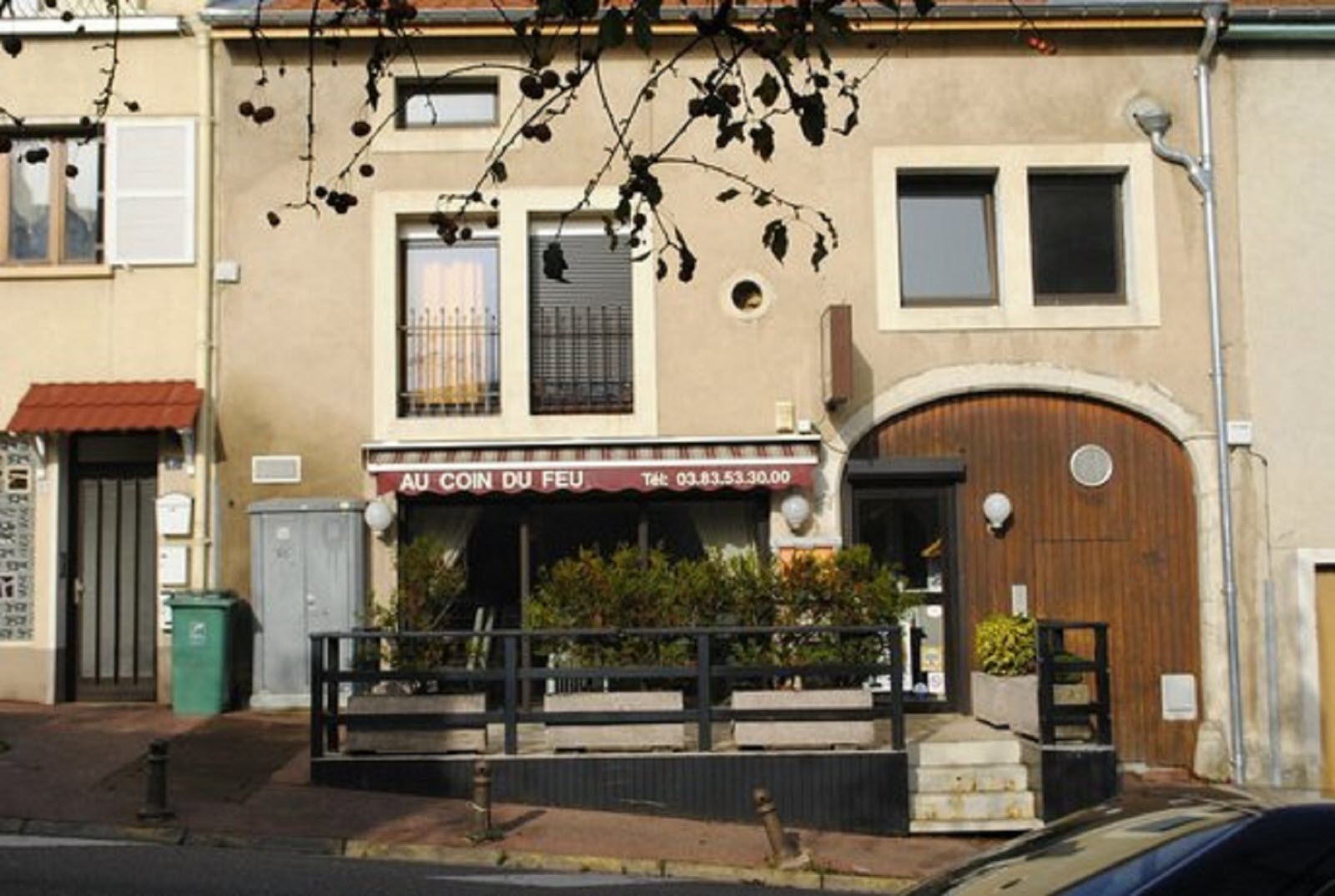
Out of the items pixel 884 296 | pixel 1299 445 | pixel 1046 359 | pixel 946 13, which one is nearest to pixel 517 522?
pixel 884 296

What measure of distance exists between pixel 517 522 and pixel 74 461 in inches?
174

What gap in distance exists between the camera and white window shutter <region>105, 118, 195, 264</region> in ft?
48.0

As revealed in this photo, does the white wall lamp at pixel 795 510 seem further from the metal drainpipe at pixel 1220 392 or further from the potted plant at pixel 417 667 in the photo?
the metal drainpipe at pixel 1220 392

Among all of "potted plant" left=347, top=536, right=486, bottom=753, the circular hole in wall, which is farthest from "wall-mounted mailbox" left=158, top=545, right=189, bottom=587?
the circular hole in wall

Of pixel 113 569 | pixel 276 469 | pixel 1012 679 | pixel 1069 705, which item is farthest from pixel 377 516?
pixel 1069 705

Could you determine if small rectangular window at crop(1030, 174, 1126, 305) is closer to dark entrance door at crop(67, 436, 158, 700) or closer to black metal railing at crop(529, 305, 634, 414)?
black metal railing at crop(529, 305, 634, 414)

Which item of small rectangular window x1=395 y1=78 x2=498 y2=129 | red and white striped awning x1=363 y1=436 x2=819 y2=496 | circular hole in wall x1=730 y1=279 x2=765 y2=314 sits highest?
small rectangular window x1=395 y1=78 x2=498 y2=129

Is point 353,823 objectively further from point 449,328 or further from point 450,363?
point 449,328

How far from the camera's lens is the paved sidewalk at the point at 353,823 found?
32.8 ft

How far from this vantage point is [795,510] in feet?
46.3

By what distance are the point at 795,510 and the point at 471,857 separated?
5.29 m

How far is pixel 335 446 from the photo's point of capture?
14484mm

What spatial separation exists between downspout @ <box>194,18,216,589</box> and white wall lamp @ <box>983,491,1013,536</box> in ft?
24.4

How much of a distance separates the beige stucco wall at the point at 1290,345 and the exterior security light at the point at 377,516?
8306 millimetres
